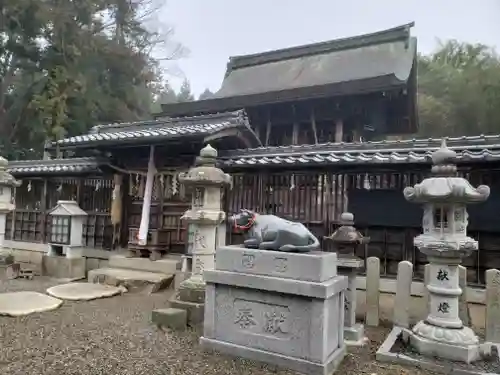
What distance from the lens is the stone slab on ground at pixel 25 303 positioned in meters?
6.24

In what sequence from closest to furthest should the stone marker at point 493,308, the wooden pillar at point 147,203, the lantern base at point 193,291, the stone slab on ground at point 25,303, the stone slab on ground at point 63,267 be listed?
the stone marker at point 493,308 → the lantern base at point 193,291 → the stone slab on ground at point 25,303 → the wooden pillar at point 147,203 → the stone slab on ground at point 63,267

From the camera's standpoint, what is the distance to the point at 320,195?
8.09m

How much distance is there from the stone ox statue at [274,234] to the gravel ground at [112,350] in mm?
1347

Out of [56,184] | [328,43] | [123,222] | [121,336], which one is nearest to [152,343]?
[121,336]

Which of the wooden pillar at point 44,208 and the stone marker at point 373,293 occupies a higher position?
the wooden pillar at point 44,208

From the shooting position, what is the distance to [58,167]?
11.4m

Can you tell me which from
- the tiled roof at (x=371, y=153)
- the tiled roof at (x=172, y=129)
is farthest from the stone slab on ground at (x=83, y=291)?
the tiled roof at (x=371, y=153)

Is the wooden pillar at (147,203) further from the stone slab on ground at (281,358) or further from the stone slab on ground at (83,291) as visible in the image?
the stone slab on ground at (281,358)

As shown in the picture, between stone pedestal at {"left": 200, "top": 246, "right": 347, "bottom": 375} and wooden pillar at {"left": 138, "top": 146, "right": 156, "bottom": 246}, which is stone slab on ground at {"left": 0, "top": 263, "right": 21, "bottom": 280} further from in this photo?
stone pedestal at {"left": 200, "top": 246, "right": 347, "bottom": 375}

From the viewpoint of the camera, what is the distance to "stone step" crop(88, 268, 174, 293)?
8359 millimetres

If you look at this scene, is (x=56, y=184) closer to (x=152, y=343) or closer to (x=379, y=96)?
(x=152, y=343)

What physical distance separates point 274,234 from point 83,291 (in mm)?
5310

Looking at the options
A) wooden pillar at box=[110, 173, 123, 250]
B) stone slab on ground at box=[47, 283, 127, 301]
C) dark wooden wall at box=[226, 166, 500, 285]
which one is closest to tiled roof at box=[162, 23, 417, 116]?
dark wooden wall at box=[226, 166, 500, 285]

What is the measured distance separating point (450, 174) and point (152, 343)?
4.38 m
